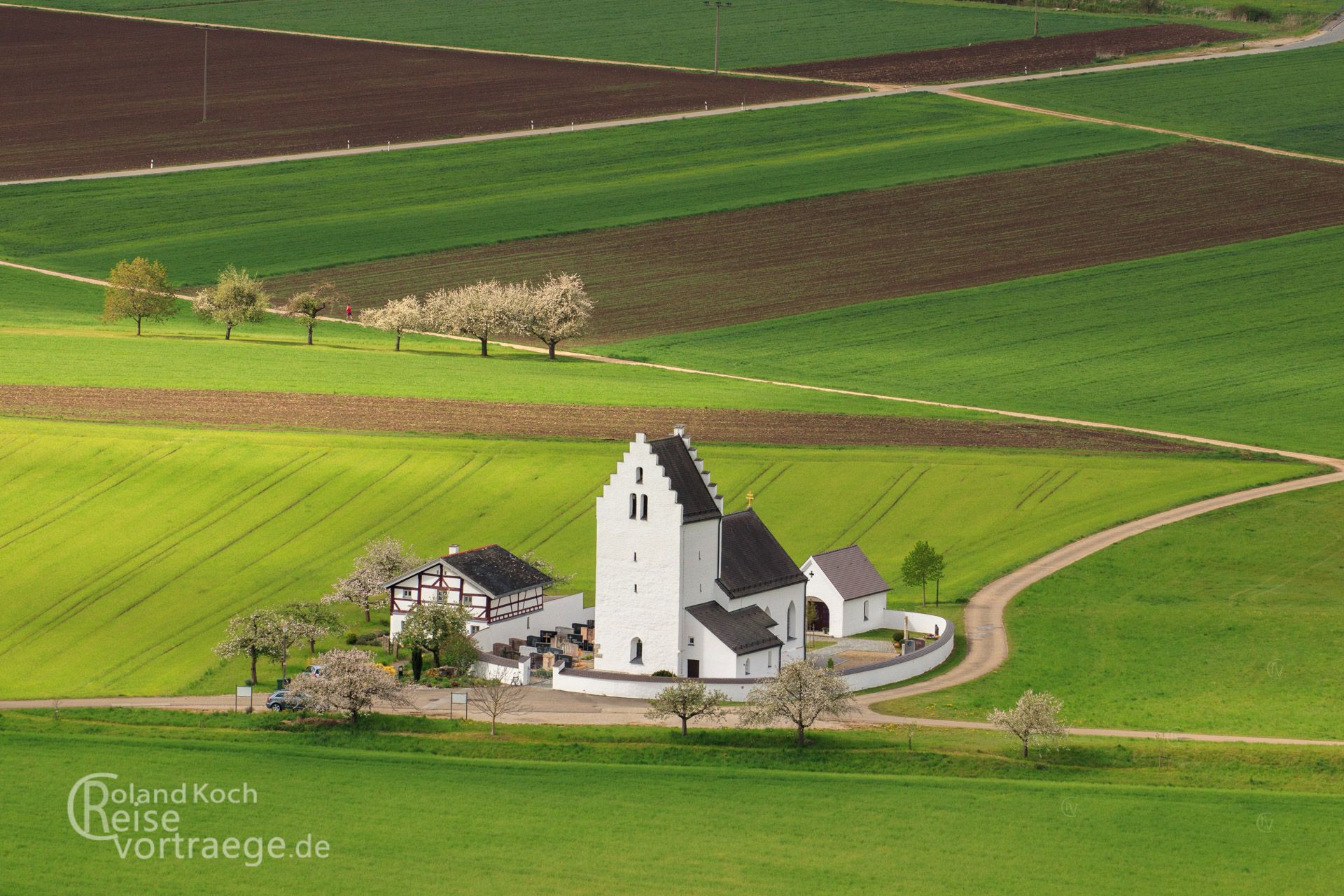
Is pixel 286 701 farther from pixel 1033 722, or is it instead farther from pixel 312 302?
pixel 312 302

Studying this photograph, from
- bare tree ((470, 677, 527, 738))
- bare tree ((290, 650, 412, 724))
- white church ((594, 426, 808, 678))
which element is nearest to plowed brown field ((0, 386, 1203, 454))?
white church ((594, 426, 808, 678))

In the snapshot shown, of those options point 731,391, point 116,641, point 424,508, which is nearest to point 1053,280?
point 731,391

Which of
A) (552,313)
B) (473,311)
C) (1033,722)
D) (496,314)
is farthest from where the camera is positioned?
(473,311)

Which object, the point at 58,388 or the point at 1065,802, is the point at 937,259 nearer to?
the point at 58,388

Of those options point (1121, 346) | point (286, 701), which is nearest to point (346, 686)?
point (286, 701)

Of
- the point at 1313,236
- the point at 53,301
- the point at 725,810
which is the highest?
the point at 1313,236
